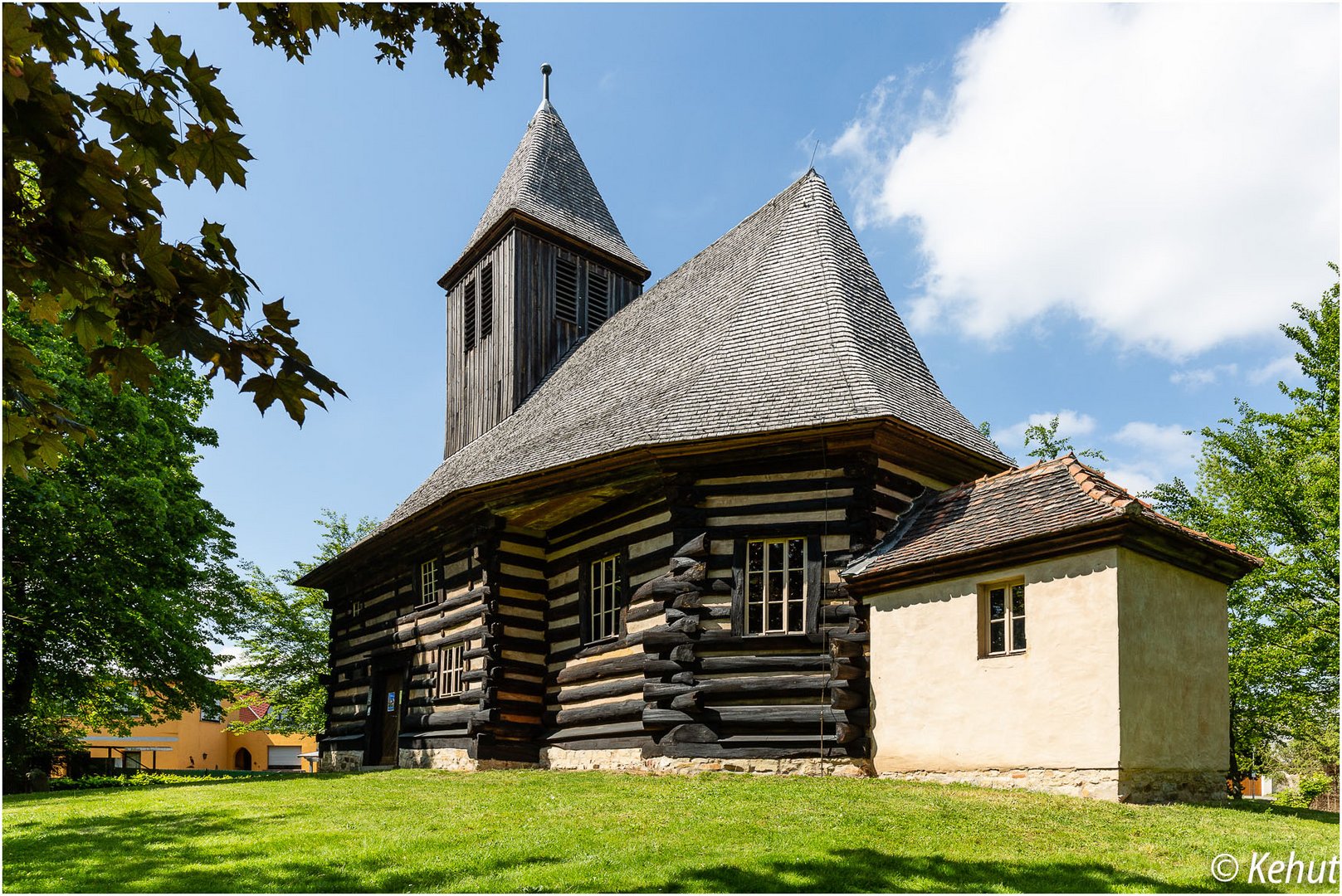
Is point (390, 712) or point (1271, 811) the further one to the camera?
point (390, 712)

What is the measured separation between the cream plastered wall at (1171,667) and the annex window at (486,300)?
1859 cm

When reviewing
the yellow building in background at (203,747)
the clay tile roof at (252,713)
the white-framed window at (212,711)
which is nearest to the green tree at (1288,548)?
the white-framed window at (212,711)

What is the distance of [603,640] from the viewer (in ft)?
52.1

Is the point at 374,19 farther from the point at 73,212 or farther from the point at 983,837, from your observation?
the point at 983,837

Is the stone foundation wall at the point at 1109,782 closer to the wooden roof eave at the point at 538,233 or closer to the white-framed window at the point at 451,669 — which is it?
the white-framed window at the point at 451,669

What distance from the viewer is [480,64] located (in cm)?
639

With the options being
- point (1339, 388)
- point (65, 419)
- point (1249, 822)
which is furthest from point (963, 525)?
point (1339, 388)

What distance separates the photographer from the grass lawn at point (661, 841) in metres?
7.16

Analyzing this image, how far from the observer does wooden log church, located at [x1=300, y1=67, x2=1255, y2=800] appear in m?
11.4

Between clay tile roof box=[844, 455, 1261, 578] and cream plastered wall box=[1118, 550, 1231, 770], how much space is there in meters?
0.51

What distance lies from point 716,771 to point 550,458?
563cm

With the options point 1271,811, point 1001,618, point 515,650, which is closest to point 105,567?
point 515,650

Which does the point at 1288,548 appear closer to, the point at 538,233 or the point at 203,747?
the point at 538,233

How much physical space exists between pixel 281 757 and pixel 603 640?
44631 millimetres
